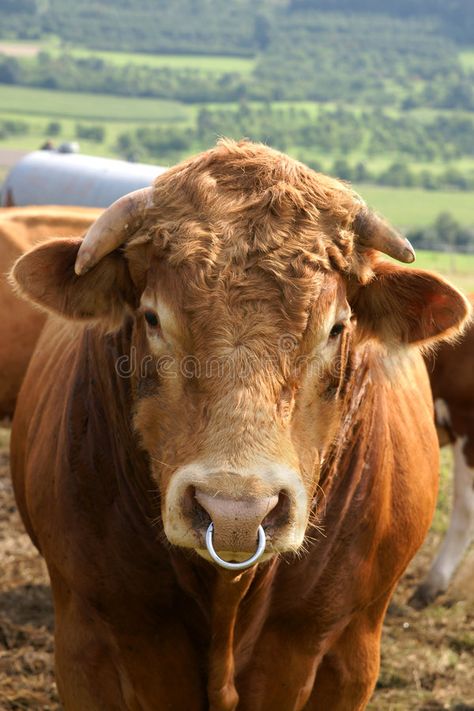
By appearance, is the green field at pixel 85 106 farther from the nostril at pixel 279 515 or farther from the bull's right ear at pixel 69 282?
the nostril at pixel 279 515

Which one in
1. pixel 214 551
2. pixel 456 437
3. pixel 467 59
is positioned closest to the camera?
pixel 214 551

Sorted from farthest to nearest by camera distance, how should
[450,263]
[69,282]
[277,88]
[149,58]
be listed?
[149,58] → [277,88] → [450,263] → [69,282]

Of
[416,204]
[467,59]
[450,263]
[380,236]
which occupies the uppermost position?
[380,236]

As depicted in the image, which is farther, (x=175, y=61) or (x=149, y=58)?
(x=149, y=58)

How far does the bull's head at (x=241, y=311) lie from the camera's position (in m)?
2.56

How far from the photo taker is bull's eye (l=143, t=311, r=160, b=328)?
115 inches

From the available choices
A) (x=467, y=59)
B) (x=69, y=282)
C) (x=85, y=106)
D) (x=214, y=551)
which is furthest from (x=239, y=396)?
(x=467, y=59)

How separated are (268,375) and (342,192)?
0.72 m

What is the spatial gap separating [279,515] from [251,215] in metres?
0.83

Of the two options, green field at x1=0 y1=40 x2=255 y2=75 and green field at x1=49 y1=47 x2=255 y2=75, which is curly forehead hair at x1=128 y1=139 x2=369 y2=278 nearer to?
green field at x1=0 y1=40 x2=255 y2=75

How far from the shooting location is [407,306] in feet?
10.6

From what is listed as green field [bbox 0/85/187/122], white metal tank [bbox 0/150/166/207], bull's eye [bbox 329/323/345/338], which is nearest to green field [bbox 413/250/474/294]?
white metal tank [bbox 0/150/166/207]

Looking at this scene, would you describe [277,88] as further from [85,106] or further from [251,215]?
[251,215]

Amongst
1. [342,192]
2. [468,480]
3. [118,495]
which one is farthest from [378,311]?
[468,480]
